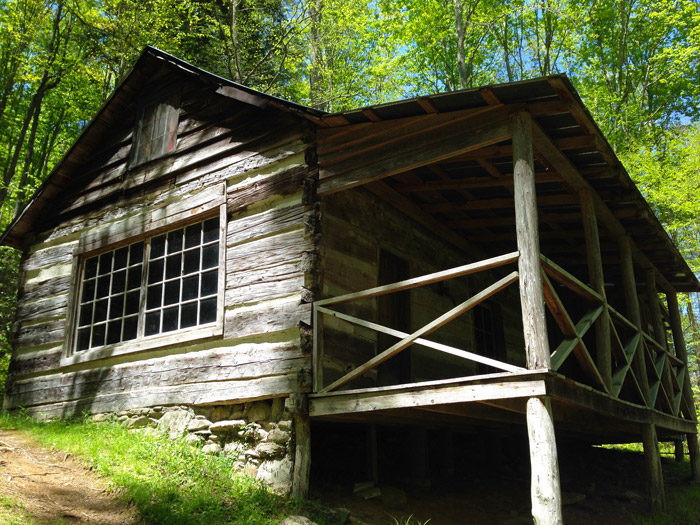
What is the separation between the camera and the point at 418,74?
25.0 metres

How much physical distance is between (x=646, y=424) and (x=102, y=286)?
28.9 feet

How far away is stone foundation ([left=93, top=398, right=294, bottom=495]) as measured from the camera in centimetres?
668

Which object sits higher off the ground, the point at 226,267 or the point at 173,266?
the point at 173,266

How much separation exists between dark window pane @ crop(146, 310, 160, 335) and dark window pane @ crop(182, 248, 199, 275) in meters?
0.80

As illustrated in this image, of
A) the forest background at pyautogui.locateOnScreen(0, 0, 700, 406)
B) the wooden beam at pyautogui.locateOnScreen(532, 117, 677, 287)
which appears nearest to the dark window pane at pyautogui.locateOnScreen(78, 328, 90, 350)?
the wooden beam at pyautogui.locateOnScreen(532, 117, 677, 287)

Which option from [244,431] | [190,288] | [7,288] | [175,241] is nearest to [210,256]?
[190,288]

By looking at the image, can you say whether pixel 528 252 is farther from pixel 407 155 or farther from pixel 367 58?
pixel 367 58

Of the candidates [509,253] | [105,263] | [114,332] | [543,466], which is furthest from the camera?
[105,263]

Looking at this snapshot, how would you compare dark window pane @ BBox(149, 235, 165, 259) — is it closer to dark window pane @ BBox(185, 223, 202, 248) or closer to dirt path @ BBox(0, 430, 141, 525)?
dark window pane @ BBox(185, 223, 202, 248)

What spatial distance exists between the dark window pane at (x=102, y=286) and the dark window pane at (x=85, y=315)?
290mm

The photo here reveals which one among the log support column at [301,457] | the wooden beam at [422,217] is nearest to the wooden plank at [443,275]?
the log support column at [301,457]

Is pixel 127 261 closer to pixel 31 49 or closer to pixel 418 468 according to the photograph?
pixel 418 468

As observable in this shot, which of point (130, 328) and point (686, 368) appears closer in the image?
point (130, 328)

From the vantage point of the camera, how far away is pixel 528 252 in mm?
5543
